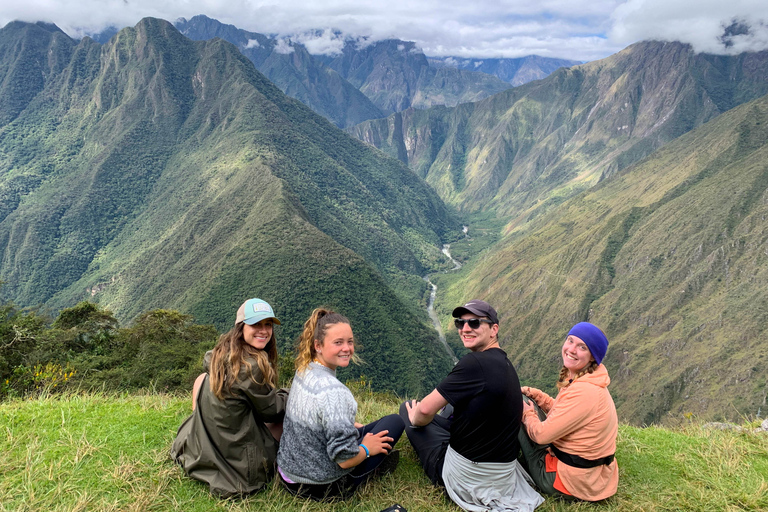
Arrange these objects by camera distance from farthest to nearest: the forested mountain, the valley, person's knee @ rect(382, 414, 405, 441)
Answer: the valley
the forested mountain
person's knee @ rect(382, 414, 405, 441)

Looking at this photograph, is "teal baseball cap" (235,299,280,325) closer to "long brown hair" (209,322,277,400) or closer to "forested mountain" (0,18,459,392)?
"long brown hair" (209,322,277,400)

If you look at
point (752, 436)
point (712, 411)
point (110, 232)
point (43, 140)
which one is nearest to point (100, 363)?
point (752, 436)

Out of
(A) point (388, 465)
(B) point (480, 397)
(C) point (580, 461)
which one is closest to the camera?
(B) point (480, 397)

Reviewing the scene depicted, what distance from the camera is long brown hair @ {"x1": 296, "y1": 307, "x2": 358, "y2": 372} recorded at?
5.73 metres

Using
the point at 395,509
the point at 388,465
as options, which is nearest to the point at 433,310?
the point at 388,465

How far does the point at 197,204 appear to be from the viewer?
120 metres

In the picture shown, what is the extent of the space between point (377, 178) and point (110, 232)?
348 ft

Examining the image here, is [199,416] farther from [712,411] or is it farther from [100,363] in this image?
[712,411]

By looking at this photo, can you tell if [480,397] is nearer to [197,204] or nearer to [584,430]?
[584,430]

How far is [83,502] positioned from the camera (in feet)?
18.2

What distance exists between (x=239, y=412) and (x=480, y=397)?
3.23 meters

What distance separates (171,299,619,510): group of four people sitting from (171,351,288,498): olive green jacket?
0.02 meters

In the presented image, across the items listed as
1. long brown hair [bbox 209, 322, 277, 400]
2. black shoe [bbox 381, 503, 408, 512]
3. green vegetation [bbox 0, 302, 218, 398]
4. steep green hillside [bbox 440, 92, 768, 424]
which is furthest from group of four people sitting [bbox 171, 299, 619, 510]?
steep green hillside [bbox 440, 92, 768, 424]

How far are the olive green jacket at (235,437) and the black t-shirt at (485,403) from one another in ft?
8.00
